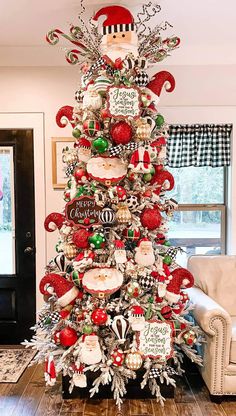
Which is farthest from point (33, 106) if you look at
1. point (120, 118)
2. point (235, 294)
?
point (235, 294)

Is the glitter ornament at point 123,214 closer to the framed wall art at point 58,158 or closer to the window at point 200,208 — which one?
the framed wall art at point 58,158

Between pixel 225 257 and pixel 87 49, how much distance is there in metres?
2.01

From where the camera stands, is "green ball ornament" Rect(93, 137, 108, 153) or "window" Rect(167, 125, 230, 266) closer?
"green ball ornament" Rect(93, 137, 108, 153)

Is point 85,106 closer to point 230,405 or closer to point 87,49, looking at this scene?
point 87,49

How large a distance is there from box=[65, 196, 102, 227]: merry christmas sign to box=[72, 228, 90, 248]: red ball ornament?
0.16 ft

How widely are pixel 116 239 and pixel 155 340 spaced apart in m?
0.70

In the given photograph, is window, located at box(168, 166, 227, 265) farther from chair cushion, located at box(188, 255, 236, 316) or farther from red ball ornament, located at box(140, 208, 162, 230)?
red ball ornament, located at box(140, 208, 162, 230)

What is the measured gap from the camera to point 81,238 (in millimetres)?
2729

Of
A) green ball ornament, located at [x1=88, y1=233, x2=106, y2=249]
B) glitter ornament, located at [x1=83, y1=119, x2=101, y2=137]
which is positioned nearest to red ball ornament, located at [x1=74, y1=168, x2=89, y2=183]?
glitter ornament, located at [x1=83, y1=119, x2=101, y2=137]

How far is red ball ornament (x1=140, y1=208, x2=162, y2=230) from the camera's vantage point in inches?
108

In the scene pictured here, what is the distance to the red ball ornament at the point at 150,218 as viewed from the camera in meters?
2.74

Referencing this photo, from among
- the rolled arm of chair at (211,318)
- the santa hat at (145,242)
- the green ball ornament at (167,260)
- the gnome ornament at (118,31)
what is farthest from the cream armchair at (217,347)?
the gnome ornament at (118,31)

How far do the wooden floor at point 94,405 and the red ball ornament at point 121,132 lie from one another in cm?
175

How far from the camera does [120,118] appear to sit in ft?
8.89
